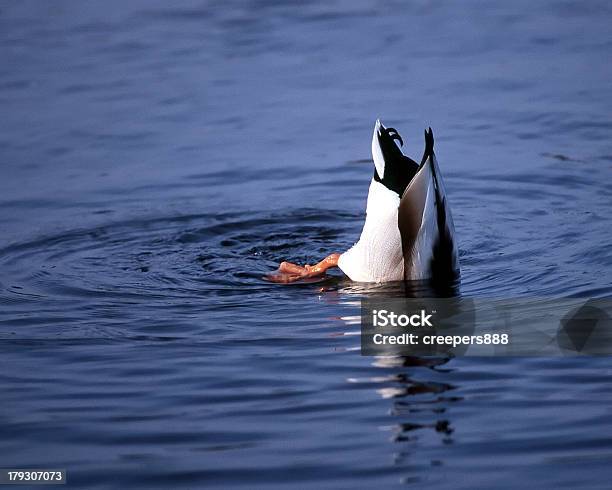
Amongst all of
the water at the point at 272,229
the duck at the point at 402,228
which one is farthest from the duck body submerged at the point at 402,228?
the water at the point at 272,229

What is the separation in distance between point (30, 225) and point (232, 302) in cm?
282

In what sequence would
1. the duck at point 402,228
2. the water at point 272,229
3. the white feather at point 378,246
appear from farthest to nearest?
1. the white feather at point 378,246
2. the duck at point 402,228
3. the water at point 272,229

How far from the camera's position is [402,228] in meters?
7.16

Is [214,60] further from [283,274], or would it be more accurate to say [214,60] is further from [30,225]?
[283,274]

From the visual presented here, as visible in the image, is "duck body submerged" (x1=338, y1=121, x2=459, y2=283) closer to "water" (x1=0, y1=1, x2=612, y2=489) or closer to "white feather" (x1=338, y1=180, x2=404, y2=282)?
"white feather" (x1=338, y1=180, x2=404, y2=282)

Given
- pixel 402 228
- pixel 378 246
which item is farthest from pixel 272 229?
pixel 402 228

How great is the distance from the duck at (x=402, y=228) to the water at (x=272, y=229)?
0.20m

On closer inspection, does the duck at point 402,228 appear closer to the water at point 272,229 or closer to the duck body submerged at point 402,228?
the duck body submerged at point 402,228

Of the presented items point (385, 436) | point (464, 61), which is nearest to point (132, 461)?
point (385, 436)

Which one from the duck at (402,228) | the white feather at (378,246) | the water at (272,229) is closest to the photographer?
the water at (272,229)

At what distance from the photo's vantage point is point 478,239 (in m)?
8.61

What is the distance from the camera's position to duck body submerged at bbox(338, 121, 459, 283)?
698cm

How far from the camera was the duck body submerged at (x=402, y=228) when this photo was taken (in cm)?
698

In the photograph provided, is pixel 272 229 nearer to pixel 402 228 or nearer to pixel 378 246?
pixel 378 246
